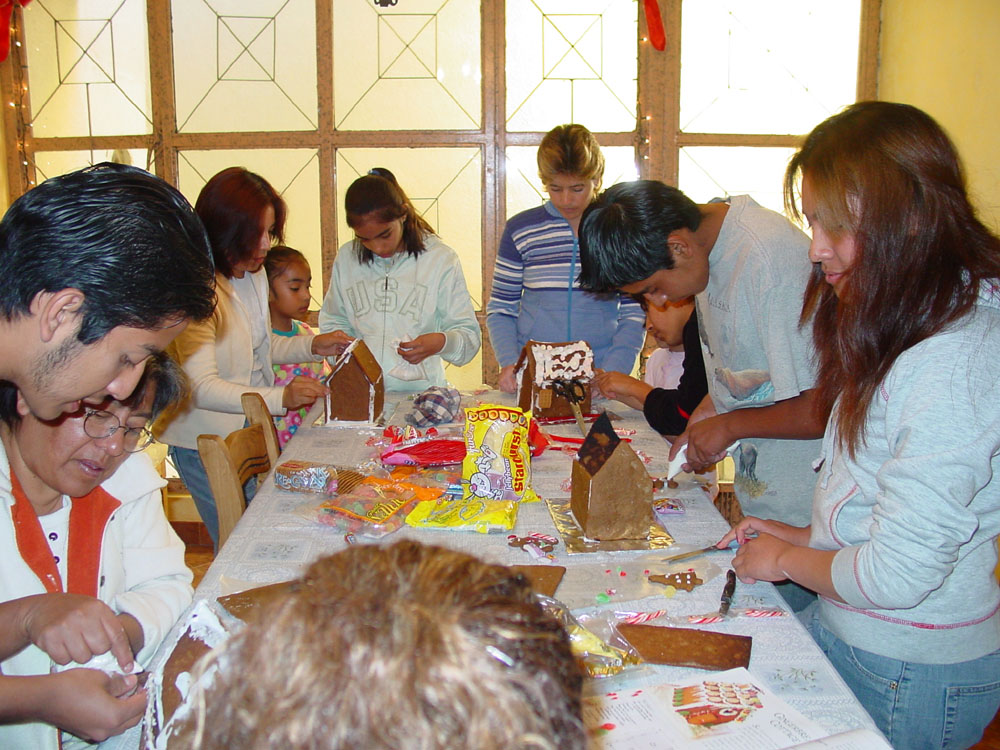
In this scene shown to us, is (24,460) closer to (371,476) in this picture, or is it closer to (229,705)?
(371,476)

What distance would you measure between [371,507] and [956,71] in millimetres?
3532

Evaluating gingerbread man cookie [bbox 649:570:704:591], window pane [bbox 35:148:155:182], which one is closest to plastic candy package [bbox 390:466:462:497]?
gingerbread man cookie [bbox 649:570:704:591]

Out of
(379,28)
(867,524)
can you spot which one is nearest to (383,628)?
(867,524)

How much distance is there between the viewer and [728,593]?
1429 millimetres

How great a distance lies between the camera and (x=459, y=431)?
2.65 m

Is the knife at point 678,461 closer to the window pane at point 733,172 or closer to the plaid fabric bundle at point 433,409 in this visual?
the plaid fabric bundle at point 433,409

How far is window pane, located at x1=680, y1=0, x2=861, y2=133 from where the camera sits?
4191 millimetres

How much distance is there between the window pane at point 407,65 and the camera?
414 cm

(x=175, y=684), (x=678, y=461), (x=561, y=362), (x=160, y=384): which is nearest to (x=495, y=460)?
(x=678, y=461)

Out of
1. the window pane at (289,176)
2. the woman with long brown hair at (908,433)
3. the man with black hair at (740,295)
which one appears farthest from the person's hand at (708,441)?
the window pane at (289,176)

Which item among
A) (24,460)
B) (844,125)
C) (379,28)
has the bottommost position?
(24,460)

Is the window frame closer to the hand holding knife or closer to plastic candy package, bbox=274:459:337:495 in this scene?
the hand holding knife

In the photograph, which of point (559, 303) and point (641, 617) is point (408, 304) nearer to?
point (559, 303)

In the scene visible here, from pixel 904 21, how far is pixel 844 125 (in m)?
3.46
